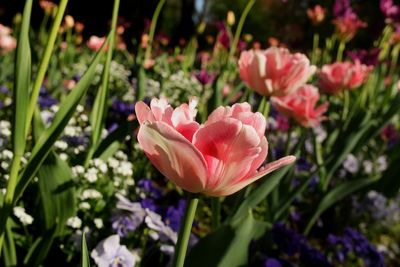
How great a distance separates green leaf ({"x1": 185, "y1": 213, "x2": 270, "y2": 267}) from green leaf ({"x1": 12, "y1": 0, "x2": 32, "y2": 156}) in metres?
0.44

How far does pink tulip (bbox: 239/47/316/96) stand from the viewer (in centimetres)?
151

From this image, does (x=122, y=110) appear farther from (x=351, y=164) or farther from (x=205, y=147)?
(x=205, y=147)

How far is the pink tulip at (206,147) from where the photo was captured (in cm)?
Answer: 68

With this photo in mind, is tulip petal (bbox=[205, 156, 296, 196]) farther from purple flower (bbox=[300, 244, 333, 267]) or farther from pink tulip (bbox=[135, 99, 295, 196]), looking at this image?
purple flower (bbox=[300, 244, 333, 267])

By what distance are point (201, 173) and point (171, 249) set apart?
0.73 meters

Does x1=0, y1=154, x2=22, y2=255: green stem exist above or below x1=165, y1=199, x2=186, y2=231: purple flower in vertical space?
above

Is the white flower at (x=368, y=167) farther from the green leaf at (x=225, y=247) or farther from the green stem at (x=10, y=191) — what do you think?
the green stem at (x=10, y=191)

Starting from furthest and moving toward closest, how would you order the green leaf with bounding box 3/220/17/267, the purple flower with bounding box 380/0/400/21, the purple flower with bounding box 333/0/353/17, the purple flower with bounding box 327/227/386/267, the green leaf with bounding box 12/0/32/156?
the purple flower with bounding box 333/0/353/17
the purple flower with bounding box 380/0/400/21
the purple flower with bounding box 327/227/386/267
the green leaf with bounding box 3/220/17/267
the green leaf with bounding box 12/0/32/156

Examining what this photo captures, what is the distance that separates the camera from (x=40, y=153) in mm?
1134

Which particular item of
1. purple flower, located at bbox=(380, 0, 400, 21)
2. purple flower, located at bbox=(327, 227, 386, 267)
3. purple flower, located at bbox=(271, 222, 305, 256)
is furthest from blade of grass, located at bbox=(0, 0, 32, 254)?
purple flower, located at bbox=(380, 0, 400, 21)

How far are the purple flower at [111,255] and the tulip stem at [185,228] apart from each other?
1.46ft

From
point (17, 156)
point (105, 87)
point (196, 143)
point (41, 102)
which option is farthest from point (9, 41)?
point (196, 143)

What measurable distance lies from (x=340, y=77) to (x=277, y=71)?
1106 mm

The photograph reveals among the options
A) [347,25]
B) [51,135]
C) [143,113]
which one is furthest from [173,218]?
[347,25]
